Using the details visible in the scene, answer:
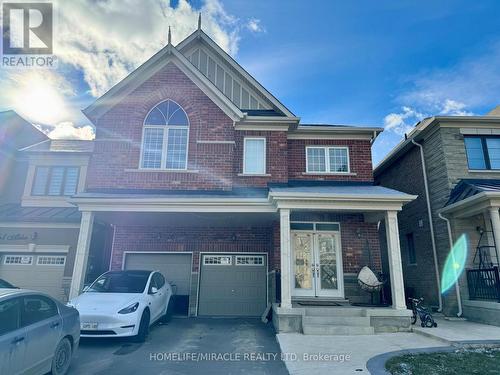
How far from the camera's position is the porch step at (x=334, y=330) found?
24.6ft

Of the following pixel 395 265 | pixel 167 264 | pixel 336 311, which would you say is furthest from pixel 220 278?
pixel 395 265

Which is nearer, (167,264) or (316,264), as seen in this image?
(316,264)

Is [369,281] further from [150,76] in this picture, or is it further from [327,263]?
[150,76]

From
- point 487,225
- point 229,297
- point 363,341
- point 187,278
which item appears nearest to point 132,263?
point 187,278

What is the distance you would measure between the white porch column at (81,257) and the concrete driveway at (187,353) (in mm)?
1863

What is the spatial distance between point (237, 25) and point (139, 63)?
4.15 meters

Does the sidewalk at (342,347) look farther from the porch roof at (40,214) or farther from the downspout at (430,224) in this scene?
the porch roof at (40,214)

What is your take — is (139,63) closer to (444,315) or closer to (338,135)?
(338,135)

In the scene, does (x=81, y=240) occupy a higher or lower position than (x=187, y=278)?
higher

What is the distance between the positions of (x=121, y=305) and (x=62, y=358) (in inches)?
72.3

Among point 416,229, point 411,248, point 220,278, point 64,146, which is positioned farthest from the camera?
point 64,146

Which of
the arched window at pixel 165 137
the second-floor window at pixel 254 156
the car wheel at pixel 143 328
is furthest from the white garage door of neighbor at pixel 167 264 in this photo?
the second-floor window at pixel 254 156

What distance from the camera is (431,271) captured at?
10.8 meters

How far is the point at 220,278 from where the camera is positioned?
10750 millimetres
